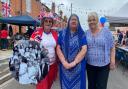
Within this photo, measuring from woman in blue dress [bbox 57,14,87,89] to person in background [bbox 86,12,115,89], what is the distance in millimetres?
215

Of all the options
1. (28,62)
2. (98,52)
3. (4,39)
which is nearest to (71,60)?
(98,52)

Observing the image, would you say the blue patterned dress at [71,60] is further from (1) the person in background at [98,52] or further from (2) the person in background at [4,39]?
(2) the person in background at [4,39]

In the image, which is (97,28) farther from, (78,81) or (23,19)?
(23,19)

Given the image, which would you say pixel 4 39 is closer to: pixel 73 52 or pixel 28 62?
pixel 28 62

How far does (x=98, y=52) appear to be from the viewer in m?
6.32

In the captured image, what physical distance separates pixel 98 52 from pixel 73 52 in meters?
0.47

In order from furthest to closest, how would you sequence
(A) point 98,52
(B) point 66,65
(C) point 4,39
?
1. (C) point 4,39
2. (A) point 98,52
3. (B) point 66,65

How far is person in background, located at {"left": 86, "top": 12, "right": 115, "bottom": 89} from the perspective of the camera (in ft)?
20.7

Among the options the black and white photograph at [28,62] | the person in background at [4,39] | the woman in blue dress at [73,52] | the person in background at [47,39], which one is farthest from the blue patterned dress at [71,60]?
the person in background at [4,39]

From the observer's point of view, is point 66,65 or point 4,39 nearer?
point 66,65

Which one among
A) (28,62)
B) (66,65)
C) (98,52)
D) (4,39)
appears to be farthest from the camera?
(4,39)

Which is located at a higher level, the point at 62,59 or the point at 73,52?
the point at 73,52

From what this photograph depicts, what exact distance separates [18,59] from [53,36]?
0.68 meters

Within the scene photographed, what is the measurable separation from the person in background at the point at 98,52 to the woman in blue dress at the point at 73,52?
22 cm
